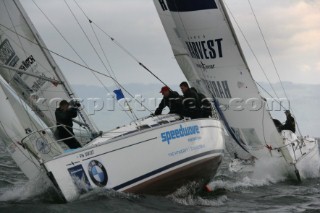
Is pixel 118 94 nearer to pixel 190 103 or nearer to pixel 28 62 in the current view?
pixel 190 103

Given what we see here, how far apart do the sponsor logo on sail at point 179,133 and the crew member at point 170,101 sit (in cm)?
104

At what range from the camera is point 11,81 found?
40.0 ft

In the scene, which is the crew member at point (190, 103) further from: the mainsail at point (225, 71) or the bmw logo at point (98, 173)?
the bmw logo at point (98, 173)

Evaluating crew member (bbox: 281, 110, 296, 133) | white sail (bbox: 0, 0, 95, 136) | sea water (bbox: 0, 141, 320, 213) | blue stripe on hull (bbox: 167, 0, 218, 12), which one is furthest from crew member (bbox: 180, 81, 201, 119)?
crew member (bbox: 281, 110, 296, 133)

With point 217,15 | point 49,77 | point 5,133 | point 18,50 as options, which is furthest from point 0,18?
point 217,15

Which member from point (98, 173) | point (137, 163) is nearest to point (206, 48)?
point (137, 163)

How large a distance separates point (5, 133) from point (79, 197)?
2104 millimetres

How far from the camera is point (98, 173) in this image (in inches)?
344

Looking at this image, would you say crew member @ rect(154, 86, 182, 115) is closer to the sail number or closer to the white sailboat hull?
the white sailboat hull

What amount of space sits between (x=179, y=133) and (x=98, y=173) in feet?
4.66

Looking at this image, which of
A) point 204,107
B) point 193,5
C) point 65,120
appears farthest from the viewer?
point 193,5

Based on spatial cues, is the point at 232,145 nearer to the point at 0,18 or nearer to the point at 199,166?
the point at 199,166

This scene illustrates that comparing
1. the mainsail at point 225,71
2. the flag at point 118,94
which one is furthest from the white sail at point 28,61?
the mainsail at point 225,71

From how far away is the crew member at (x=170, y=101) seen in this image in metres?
10.7
